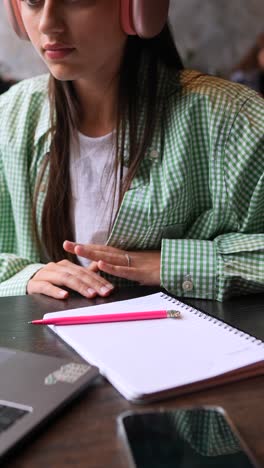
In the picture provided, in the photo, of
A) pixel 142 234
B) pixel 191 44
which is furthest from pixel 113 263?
pixel 191 44

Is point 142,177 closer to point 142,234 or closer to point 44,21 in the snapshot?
point 142,234

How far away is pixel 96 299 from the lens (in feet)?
2.44

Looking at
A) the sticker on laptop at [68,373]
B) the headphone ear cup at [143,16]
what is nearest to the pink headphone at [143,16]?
the headphone ear cup at [143,16]

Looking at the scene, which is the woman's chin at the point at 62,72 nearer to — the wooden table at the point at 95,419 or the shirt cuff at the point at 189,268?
the shirt cuff at the point at 189,268

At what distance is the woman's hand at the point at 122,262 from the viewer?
0.83m

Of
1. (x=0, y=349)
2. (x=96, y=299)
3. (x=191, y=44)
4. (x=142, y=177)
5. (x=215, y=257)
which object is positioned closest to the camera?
(x=0, y=349)

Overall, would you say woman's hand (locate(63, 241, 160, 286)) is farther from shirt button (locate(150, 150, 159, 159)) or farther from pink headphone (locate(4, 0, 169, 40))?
pink headphone (locate(4, 0, 169, 40))

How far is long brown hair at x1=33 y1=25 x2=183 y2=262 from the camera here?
0.99 meters

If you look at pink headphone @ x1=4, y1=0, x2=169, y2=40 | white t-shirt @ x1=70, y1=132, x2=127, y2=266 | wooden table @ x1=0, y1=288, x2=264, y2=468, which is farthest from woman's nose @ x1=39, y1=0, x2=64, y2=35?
wooden table @ x1=0, y1=288, x2=264, y2=468

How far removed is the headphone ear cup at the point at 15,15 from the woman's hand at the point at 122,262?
0.42 metres

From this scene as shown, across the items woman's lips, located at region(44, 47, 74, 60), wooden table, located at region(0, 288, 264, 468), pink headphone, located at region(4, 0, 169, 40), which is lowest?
wooden table, located at region(0, 288, 264, 468)

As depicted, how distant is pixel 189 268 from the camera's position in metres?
0.83

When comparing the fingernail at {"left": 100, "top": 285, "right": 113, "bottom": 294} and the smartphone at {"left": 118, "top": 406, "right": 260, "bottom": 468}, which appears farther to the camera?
the fingernail at {"left": 100, "top": 285, "right": 113, "bottom": 294}

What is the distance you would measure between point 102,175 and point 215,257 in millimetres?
307
